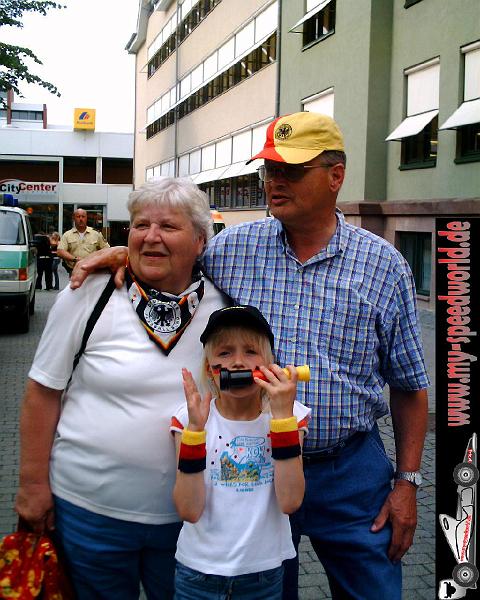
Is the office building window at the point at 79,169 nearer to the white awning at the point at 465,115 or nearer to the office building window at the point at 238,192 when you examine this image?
the office building window at the point at 238,192

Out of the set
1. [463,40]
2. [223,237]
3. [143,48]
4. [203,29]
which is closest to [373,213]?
[463,40]

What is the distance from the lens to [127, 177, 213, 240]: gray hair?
2.46m

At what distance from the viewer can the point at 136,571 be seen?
8.41 feet

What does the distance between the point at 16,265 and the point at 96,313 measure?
10.8 m

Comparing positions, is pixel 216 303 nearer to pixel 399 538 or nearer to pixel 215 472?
pixel 215 472

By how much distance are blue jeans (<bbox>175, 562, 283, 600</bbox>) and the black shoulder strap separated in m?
0.74

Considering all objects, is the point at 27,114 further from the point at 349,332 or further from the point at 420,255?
the point at 349,332

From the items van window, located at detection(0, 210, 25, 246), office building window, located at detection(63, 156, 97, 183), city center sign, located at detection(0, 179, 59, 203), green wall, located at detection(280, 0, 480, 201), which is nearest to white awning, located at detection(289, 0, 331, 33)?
green wall, located at detection(280, 0, 480, 201)

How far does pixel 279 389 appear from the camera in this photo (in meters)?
2.12

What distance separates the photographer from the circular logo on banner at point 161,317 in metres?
2.41

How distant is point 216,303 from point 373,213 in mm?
16125

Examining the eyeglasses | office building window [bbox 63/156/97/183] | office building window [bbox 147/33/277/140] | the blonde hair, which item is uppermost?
office building window [bbox 147/33/277/140]

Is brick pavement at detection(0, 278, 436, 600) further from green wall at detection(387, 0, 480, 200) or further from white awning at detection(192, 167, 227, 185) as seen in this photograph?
white awning at detection(192, 167, 227, 185)

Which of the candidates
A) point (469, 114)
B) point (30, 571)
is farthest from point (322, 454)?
point (469, 114)
